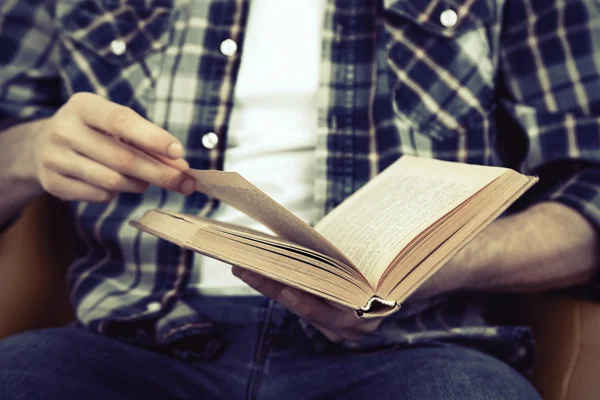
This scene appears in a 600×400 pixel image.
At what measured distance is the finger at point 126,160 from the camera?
0.59 m

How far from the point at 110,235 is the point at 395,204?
45cm

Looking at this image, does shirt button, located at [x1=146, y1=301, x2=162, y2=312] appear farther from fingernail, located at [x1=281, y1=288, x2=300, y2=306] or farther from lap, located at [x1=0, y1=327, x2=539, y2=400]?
fingernail, located at [x1=281, y1=288, x2=300, y2=306]

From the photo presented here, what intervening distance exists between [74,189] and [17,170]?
146mm

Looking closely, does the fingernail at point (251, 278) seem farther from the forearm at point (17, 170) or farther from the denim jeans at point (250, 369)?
the forearm at point (17, 170)

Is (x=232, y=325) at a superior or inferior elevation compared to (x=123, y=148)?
inferior

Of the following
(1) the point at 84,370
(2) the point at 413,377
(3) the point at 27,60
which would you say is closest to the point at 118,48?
(3) the point at 27,60

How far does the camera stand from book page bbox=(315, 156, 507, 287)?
454 mm

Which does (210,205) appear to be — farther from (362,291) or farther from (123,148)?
(362,291)

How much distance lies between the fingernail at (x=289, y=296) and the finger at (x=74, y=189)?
0.87 ft

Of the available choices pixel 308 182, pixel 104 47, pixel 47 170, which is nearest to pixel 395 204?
pixel 308 182

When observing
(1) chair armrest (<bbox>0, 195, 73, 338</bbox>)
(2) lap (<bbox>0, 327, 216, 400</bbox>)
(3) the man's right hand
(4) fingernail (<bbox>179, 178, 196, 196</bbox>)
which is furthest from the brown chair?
(4) fingernail (<bbox>179, 178, 196, 196</bbox>)

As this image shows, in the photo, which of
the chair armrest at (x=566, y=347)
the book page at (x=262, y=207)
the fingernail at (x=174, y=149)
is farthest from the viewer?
the chair armrest at (x=566, y=347)

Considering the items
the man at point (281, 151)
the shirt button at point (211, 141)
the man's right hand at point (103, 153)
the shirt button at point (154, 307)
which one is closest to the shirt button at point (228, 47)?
the man at point (281, 151)

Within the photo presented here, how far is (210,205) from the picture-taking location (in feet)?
2.62
